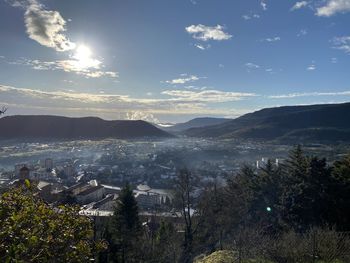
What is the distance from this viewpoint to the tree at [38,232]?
4.29 meters

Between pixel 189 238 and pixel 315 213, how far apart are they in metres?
8.72

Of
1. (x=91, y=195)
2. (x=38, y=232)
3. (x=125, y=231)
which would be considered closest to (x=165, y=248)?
(x=125, y=231)

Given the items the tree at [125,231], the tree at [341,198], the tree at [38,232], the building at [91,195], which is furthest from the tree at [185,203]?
the building at [91,195]

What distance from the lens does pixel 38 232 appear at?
4.79m

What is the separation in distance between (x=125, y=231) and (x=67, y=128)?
15779cm

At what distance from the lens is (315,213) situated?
19.9m

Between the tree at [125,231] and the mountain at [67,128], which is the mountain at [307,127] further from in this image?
the tree at [125,231]

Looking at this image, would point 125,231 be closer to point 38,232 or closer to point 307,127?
point 38,232

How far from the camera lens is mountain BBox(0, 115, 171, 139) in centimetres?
16412

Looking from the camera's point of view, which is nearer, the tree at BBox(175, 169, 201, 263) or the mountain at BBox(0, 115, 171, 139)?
the tree at BBox(175, 169, 201, 263)

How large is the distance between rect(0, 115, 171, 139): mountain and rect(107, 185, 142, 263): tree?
490 feet

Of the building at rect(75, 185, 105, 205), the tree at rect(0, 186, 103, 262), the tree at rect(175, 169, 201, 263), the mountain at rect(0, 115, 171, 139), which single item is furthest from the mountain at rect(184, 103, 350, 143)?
the tree at rect(0, 186, 103, 262)

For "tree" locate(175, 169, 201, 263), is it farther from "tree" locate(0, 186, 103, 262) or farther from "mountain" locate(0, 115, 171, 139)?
"mountain" locate(0, 115, 171, 139)

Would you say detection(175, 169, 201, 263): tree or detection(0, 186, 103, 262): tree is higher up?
detection(0, 186, 103, 262): tree
